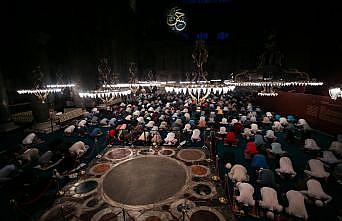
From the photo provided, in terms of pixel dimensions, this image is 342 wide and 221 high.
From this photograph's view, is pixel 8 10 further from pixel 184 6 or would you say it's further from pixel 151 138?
pixel 184 6

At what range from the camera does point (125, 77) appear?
27.7 metres

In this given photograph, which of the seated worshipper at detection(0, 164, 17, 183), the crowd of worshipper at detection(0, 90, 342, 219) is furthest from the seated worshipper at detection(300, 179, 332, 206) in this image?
the seated worshipper at detection(0, 164, 17, 183)

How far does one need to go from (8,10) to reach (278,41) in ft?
86.3

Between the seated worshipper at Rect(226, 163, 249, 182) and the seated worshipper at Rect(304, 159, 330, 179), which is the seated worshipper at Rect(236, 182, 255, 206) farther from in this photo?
the seated worshipper at Rect(304, 159, 330, 179)

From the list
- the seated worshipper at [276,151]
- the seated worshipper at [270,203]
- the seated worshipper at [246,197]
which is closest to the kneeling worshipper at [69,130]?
the seated worshipper at [246,197]

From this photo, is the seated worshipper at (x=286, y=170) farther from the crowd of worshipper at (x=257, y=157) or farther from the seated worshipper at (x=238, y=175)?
the seated worshipper at (x=238, y=175)

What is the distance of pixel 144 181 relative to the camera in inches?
313

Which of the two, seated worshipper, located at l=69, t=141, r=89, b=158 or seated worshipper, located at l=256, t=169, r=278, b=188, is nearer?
seated worshipper, located at l=256, t=169, r=278, b=188

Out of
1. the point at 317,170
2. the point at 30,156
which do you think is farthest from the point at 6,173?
the point at 317,170

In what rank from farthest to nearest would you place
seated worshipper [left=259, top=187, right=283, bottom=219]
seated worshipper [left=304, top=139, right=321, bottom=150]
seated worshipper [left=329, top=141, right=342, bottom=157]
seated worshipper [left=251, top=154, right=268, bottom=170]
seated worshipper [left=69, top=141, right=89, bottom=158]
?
seated worshipper [left=304, top=139, right=321, bottom=150] < seated worshipper [left=69, top=141, right=89, bottom=158] < seated worshipper [left=329, top=141, right=342, bottom=157] < seated worshipper [left=251, top=154, right=268, bottom=170] < seated worshipper [left=259, top=187, right=283, bottom=219]

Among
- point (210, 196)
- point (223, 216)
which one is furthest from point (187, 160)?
point (223, 216)

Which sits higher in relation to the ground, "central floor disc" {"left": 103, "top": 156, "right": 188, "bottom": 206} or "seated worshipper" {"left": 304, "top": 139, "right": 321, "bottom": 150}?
"seated worshipper" {"left": 304, "top": 139, "right": 321, "bottom": 150}

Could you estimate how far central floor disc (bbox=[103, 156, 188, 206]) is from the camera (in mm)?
6933

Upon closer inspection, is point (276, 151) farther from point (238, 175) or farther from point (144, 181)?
point (144, 181)
